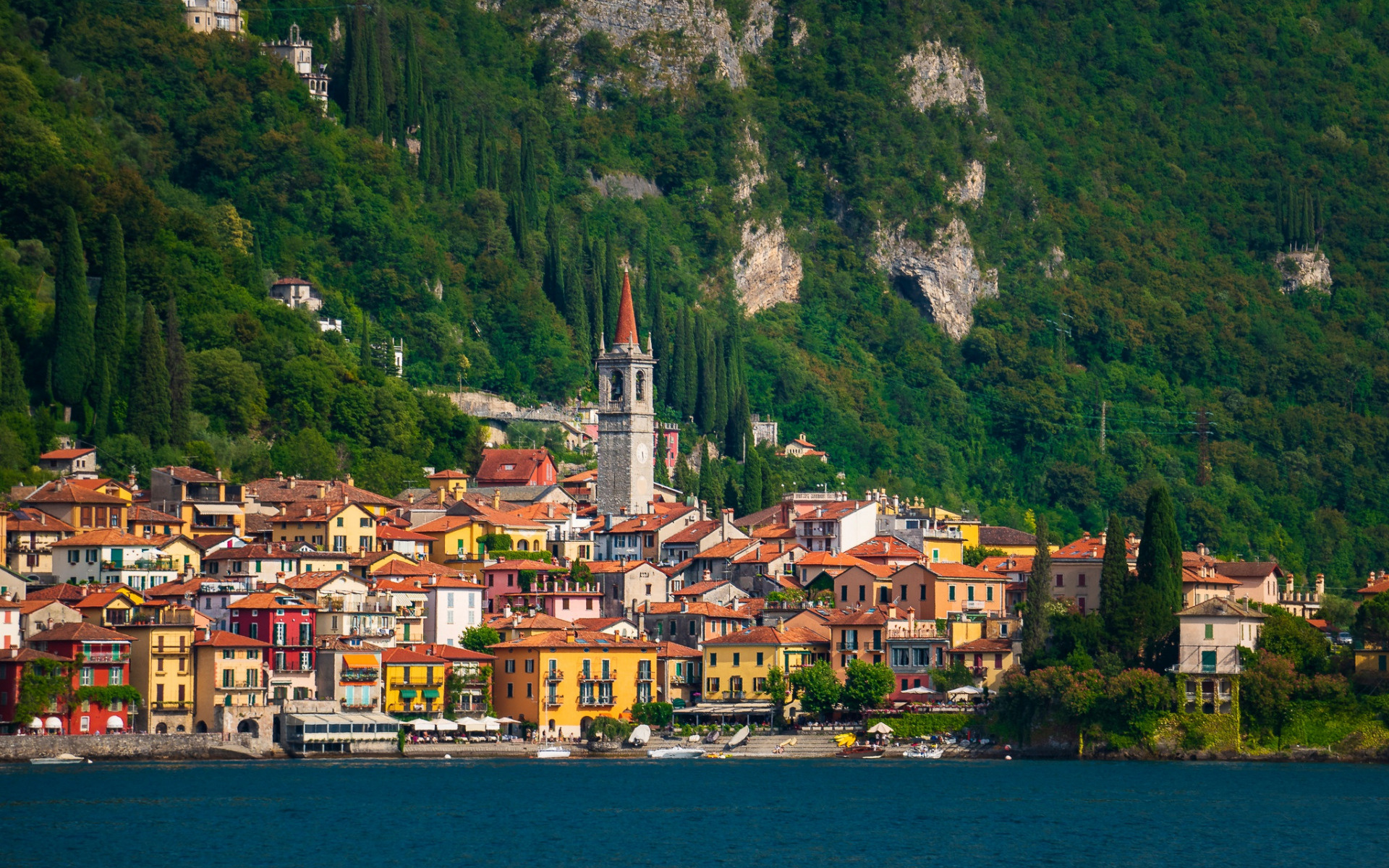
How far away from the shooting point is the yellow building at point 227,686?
3989 inches

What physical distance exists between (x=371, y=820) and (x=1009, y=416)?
121 meters

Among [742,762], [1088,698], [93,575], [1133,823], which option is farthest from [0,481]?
[1133,823]

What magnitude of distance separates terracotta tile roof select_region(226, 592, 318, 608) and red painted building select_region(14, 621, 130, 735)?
20.6 feet

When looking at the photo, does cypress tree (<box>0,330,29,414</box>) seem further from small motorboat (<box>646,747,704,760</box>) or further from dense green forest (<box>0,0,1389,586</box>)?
small motorboat (<box>646,747,704,760</box>)

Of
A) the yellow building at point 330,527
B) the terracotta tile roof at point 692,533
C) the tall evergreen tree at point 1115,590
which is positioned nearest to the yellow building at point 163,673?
the yellow building at point 330,527

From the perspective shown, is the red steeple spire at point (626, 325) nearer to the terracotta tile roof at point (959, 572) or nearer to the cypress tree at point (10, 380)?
the terracotta tile roof at point (959, 572)

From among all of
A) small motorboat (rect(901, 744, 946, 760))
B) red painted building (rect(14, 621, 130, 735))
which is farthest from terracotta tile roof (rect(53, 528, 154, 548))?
small motorboat (rect(901, 744, 946, 760))

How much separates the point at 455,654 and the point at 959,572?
23.1m

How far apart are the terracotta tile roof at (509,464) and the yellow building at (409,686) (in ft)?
126

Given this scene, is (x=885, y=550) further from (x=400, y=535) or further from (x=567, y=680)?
(x=400, y=535)

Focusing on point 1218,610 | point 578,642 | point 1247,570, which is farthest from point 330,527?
point 1247,570

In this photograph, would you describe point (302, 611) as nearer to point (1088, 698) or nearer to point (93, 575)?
point (93, 575)

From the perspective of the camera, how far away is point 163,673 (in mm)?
101125

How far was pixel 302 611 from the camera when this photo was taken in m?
106
